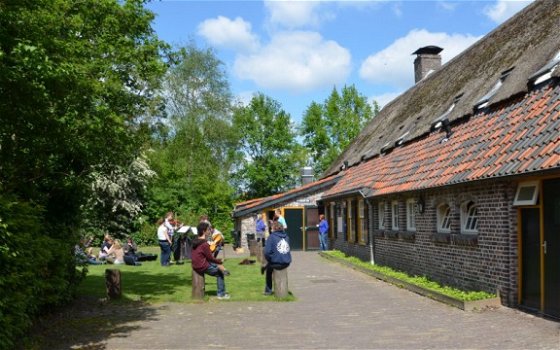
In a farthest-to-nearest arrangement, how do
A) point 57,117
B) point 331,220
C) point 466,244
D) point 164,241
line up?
point 331,220 < point 164,241 < point 466,244 < point 57,117

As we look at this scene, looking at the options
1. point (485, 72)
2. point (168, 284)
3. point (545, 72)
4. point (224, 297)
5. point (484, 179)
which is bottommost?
point (168, 284)

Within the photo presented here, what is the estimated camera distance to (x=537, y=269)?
31.7 ft

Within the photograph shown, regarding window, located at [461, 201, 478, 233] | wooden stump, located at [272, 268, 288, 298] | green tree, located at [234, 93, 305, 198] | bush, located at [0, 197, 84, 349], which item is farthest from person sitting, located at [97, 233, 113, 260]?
green tree, located at [234, 93, 305, 198]

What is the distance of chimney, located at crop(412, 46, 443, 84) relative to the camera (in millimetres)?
30750

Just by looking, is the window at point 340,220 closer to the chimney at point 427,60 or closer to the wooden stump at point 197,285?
the chimney at point 427,60

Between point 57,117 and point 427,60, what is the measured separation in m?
25.7

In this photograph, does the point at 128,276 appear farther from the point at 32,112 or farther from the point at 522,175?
the point at 522,175

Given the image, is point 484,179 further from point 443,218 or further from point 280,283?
→ point 280,283

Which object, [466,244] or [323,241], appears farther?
[323,241]

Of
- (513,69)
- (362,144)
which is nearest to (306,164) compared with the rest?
(362,144)

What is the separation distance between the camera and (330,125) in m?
62.0

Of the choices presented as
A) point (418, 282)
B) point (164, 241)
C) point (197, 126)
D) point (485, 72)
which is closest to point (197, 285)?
point (418, 282)

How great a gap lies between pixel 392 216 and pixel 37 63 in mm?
12739

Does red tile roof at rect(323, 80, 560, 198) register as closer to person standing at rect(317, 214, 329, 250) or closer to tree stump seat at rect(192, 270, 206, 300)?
tree stump seat at rect(192, 270, 206, 300)
